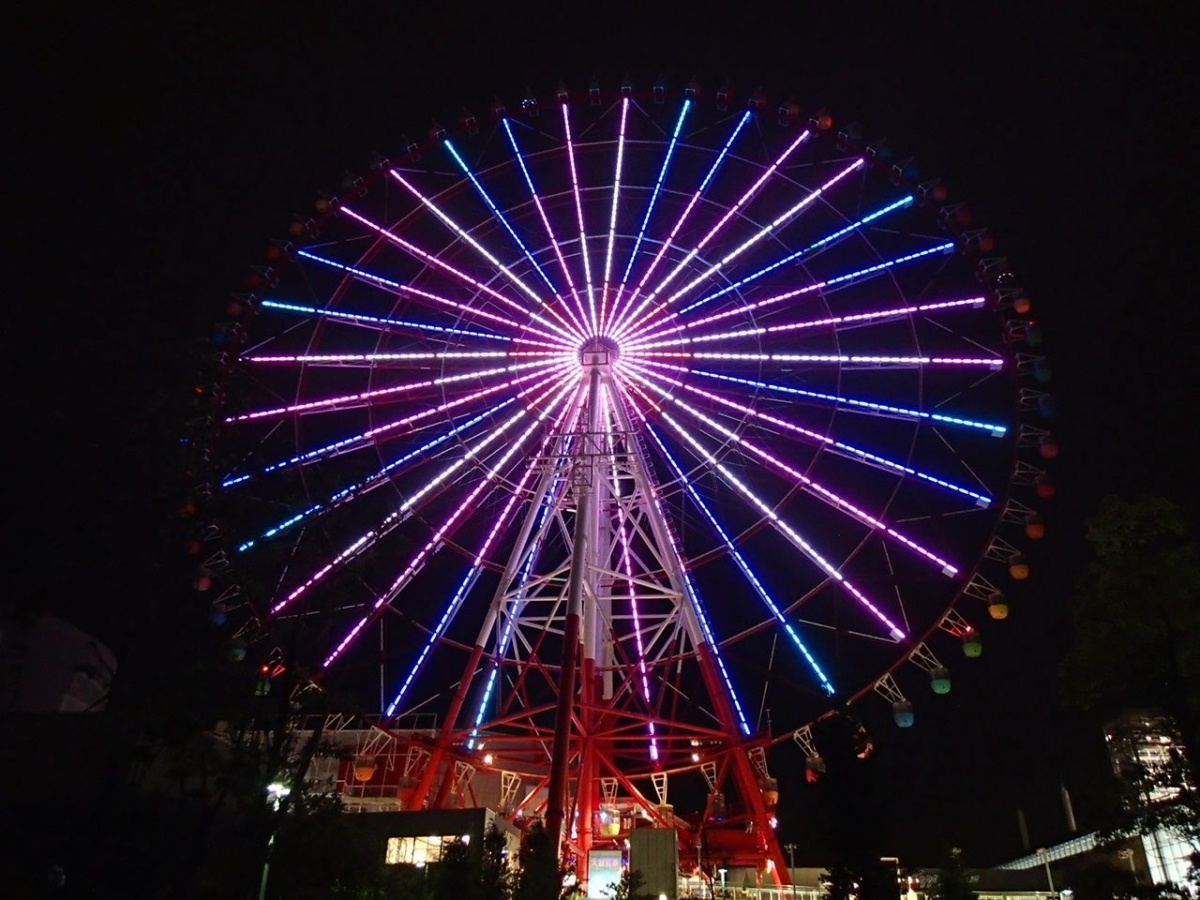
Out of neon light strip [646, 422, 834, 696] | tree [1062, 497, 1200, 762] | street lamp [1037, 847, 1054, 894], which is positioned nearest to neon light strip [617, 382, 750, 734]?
neon light strip [646, 422, 834, 696]

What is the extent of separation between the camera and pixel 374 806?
28.2m

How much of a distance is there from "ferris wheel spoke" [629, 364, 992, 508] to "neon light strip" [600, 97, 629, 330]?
170 centimetres

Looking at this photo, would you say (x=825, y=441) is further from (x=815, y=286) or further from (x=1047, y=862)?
(x=1047, y=862)

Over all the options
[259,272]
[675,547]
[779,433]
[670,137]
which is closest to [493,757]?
[675,547]

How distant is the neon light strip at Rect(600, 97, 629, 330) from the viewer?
2481cm

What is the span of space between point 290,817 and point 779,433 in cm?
1391

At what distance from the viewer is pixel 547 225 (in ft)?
83.9

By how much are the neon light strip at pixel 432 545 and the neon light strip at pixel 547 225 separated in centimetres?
261

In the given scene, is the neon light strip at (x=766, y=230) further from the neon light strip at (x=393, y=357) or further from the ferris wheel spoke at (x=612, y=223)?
the neon light strip at (x=393, y=357)

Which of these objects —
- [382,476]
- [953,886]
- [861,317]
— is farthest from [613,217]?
[953,886]

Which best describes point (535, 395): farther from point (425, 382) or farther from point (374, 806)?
point (374, 806)

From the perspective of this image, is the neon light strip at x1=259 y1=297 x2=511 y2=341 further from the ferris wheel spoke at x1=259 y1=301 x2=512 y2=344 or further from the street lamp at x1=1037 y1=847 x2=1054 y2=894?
the street lamp at x1=1037 y1=847 x2=1054 y2=894

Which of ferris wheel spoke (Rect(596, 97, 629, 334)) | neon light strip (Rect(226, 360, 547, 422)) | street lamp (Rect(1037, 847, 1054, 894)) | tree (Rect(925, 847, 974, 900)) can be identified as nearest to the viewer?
tree (Rect(925, 847, 974, 900))

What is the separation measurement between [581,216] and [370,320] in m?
6.23
